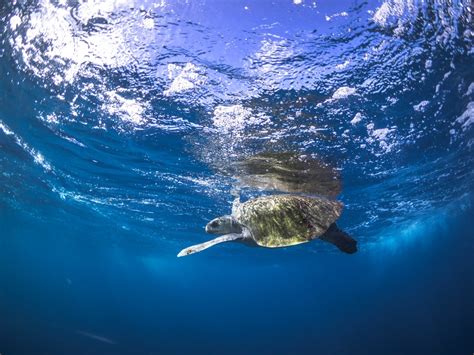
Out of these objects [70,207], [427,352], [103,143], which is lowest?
[427,352]

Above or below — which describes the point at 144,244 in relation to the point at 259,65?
above

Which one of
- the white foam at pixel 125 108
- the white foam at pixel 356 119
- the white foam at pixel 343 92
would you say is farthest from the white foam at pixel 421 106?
the white foam at pixel 125 108

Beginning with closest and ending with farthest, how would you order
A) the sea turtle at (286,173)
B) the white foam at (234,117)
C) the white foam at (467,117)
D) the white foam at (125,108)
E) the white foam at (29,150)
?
the white foam at (234,117) → the white foam at (125,108) → the white foam at (467,117) → the sea turtle at (286,173) → the white foam at (29,150)

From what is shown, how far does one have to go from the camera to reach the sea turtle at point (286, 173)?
11.3m

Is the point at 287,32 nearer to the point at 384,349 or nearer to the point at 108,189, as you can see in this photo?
the point at 108,189

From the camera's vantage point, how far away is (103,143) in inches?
487

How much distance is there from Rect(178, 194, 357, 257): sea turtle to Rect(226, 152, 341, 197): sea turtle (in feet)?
11.8

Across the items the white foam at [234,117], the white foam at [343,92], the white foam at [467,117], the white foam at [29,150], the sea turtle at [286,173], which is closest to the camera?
the white foam at [343,92]

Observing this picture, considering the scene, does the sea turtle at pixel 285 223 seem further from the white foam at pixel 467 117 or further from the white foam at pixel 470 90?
the white foam at pixel 467 117

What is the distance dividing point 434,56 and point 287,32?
3839mm

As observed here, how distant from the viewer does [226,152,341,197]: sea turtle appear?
11328mm

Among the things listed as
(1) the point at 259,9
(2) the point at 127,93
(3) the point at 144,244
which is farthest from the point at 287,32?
(3) the point at 144,244

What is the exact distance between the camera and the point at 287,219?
6809 millimetres

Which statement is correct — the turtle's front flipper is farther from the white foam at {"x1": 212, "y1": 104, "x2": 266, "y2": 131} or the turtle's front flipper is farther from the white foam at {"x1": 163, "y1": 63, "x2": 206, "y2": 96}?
the white foam at {"x1": 163, "y1": 63, "x2": 206, "y2": 96}
